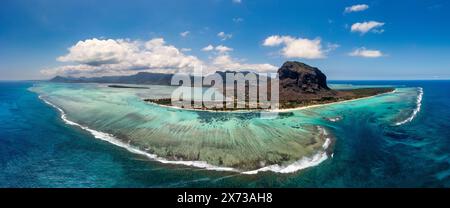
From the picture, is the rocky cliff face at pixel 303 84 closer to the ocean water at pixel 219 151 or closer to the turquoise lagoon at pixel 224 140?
the turquoise lagoon at pixel 224 140

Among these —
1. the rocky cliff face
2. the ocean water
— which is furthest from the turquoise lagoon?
the rocky cliff face

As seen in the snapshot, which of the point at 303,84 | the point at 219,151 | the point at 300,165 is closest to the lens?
the point at 300,165

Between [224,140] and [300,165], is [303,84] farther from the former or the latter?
[300,165]

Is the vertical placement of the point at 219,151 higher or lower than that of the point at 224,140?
lower

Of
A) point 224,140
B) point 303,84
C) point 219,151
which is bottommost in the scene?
point 219,151

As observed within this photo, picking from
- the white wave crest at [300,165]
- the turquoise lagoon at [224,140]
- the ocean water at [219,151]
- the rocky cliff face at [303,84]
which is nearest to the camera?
the ocean water at [219,151]

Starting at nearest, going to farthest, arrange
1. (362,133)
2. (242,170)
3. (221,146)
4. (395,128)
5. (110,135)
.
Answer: (242,170)
(221,146)
(110,135)
(362,133)
(395,128)

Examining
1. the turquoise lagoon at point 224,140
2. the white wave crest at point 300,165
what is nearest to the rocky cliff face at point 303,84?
the turquoise lagoon at point 224,140

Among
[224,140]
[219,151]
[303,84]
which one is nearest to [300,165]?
[219,151]

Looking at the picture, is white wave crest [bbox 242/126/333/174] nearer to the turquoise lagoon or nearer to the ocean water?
the turquoise lagoon

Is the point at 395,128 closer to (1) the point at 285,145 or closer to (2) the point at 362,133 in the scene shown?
(2) the point at 362,133

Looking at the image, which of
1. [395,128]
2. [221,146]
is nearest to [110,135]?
[221,146]
